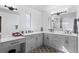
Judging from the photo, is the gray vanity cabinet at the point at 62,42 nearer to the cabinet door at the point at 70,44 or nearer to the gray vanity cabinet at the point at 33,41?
the cabinet door at the point at 70,44

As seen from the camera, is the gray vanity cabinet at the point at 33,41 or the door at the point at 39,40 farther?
the door at the point at 39,40

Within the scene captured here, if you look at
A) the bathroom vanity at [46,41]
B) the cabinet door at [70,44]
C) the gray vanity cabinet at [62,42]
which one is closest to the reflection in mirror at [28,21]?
the bathroom vanity at [46,41]

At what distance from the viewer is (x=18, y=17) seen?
2.73 m

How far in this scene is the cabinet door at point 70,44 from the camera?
2.25m

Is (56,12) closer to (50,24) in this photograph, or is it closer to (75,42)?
(50,24)

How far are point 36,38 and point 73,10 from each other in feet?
6.38

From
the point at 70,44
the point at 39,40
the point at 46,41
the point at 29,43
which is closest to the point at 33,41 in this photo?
the point at 29,43

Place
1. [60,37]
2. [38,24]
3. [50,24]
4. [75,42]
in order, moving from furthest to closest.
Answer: [38,24] → [50,24] → [60,37] → [75,42]

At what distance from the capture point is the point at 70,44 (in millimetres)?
2338

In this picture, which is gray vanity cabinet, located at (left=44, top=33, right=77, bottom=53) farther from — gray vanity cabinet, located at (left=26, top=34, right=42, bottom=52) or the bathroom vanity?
gray vanity cabinet, located at (left=26, top=34, right=42, bottom=52)

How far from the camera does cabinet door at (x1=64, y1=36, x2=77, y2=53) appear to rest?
2252 millimetres

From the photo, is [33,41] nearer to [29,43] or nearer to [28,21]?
[29,43]

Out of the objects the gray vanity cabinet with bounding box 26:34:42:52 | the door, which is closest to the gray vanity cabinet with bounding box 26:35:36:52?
the gray vanity cabinet with bounding box 26:34:42:52

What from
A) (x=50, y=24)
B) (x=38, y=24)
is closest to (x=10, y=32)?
(x=38, y=24)
